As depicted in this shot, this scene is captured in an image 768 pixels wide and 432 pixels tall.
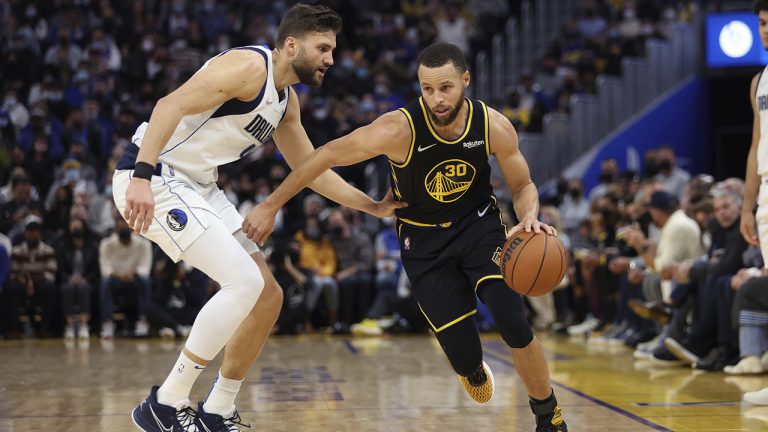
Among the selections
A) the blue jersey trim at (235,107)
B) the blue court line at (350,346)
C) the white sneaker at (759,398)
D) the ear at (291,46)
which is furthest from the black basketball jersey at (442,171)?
the blue court line at (350,346)

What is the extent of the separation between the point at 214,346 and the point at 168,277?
8654mm

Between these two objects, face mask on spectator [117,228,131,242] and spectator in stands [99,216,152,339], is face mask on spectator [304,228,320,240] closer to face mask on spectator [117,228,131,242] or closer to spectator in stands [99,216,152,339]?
spectator in stands [99,216,152,339]

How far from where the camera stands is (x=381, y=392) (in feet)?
22.9

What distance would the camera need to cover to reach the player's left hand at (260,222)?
15.8ft

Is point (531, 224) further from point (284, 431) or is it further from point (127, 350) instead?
point (127, 350)

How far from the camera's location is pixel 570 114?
57.0ft

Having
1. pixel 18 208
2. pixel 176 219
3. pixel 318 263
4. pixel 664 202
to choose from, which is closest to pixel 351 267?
pixel 318 263

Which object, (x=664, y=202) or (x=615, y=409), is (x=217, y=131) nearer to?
(x=615, y=409)

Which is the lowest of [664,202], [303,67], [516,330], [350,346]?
[350,346]

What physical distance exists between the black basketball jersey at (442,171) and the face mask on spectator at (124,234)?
8.17 meters

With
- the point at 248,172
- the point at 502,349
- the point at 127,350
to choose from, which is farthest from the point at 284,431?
the point at 248,172

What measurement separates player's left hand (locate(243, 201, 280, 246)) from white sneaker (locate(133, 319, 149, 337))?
8599 mm

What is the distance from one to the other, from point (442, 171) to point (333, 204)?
10.7 m

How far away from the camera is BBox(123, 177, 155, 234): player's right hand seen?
4371mm
